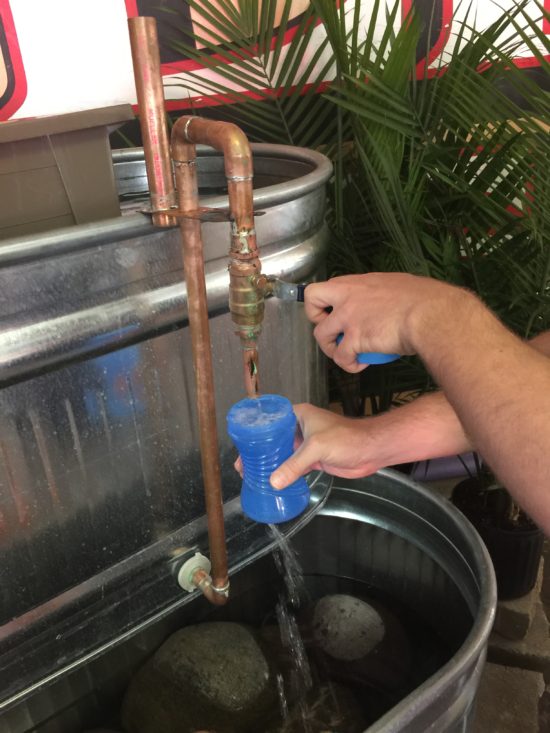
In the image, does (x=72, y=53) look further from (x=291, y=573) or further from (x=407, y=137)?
(x=291, y=573)

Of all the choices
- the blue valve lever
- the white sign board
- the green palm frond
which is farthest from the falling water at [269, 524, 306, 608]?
the white sign board

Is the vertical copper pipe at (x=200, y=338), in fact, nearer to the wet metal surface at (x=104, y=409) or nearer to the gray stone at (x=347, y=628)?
the wet metal surface at (x=104, y=409)

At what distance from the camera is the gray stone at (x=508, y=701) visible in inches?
55.3

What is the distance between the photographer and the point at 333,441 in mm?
956

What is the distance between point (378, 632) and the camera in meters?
1.16

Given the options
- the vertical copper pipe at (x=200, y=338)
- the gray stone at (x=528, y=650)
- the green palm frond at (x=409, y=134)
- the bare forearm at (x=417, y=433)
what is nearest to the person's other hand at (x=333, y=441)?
the bare forearm at (x=417, y=433)

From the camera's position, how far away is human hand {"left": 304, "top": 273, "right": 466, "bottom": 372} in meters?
0.79

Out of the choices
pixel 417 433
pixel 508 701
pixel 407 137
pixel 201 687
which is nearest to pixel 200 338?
pixel 417 433

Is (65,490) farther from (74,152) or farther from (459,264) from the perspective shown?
(459,264)

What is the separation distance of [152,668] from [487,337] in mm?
738

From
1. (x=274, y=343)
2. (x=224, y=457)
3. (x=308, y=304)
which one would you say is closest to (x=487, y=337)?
(x=308, y=304)

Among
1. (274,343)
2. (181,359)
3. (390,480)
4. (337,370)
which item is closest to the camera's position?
(181,359)

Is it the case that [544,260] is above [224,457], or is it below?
above

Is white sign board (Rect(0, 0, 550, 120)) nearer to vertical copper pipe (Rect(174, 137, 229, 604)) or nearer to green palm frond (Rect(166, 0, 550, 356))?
green palm frond (Rect(166, 0, 550, 356))
